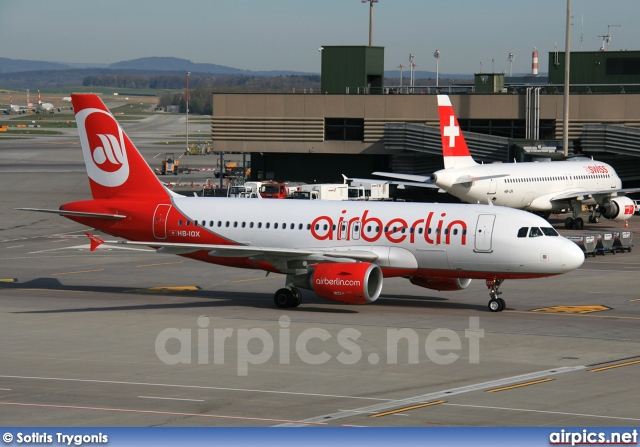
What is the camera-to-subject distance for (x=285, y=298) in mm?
43062

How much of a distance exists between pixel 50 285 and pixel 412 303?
17.7 meters

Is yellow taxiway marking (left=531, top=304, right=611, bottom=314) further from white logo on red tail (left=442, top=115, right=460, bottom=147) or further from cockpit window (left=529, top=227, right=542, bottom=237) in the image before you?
white logo on red tail (left=442, top=115, right=460, bottom=147)

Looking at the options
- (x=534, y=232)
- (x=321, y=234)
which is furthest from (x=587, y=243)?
(x=321, y=234)

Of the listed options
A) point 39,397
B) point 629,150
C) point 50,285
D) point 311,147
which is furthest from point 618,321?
point 311,147

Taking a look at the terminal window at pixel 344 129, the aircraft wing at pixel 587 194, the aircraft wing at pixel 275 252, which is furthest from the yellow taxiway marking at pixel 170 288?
the terminal window at pixel 344 129

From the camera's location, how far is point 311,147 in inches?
3831

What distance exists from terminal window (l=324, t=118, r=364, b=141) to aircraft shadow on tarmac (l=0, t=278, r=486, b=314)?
48850 mm

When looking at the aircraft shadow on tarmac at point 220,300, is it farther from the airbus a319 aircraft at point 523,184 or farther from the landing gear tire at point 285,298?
the airbus a319 aircraft at point 523,184

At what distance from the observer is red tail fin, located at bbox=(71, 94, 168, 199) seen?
4747 centimetres

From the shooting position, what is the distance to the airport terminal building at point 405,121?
89.9m

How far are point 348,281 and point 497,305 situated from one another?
6323 mm

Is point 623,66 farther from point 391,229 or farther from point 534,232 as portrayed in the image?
point 391,229

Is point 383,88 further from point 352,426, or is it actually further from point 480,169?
point 352,426

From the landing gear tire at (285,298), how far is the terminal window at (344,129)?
54.5 m
